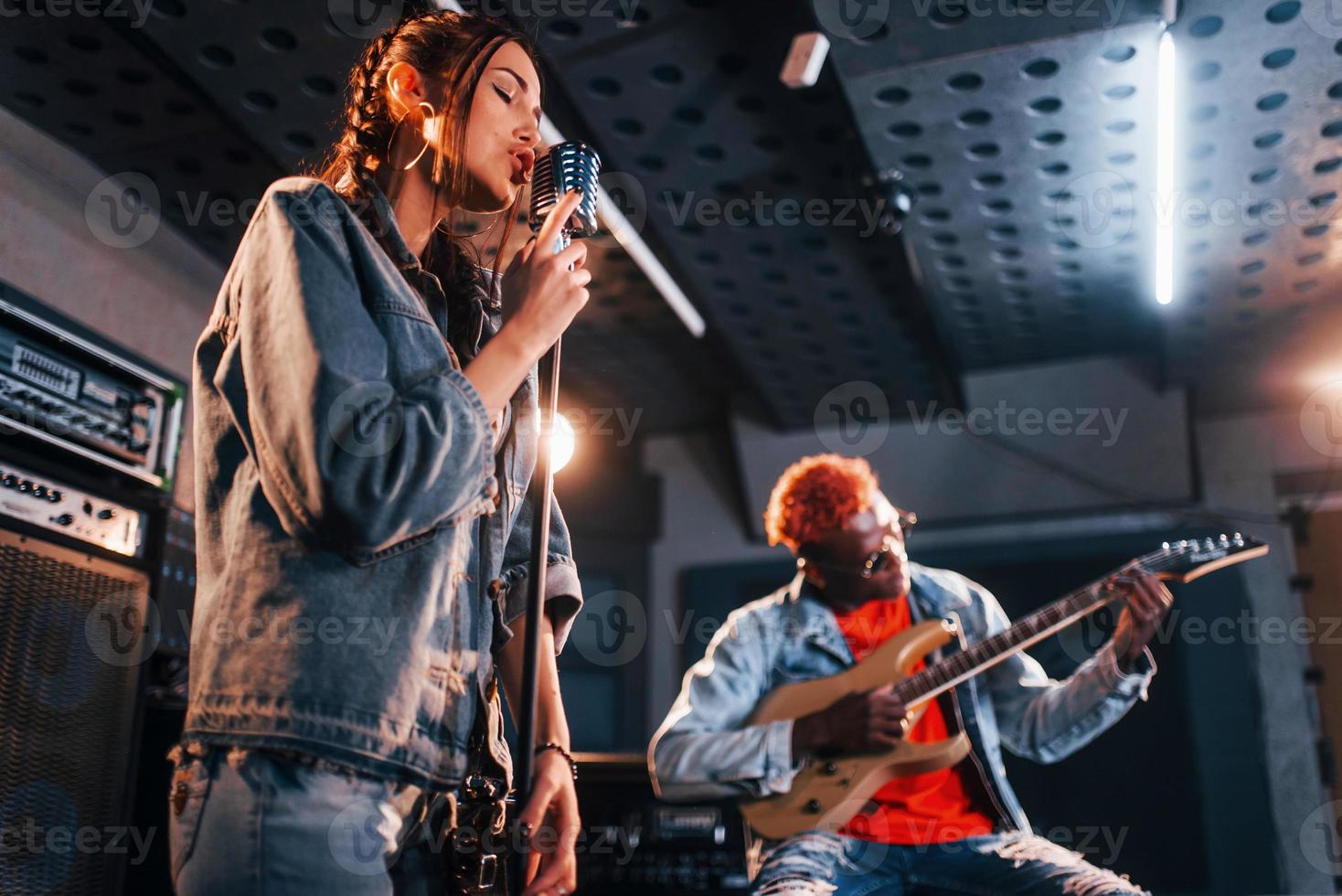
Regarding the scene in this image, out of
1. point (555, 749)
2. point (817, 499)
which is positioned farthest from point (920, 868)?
point (555, 749)

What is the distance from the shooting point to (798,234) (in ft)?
10.2

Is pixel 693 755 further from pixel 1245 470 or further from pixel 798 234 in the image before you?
pixel 1245 470

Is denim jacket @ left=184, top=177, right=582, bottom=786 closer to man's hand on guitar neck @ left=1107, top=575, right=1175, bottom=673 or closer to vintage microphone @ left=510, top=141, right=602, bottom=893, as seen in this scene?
vintage microphone @ left=510, top=141, right=602, bottom=893

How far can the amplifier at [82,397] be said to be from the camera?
209 centimetres

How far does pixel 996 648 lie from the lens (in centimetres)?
271

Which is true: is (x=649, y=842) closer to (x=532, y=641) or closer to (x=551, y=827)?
(x=551, y=827)

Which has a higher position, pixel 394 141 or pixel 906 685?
pixel 394 141

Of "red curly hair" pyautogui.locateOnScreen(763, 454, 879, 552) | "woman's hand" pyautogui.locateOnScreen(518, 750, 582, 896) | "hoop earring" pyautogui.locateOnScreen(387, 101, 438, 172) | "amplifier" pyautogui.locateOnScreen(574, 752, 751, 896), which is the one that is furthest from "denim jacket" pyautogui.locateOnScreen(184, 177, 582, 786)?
"red curly hair" pyautogui.locateOnScreen(763, 454, 879, 552)

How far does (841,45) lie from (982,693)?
1614 mm

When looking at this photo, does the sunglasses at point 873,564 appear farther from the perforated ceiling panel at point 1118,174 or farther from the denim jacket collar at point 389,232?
→ the denim jacket collar at point 389,232

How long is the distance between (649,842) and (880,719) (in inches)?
29.4

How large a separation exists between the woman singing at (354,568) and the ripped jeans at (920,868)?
126cm

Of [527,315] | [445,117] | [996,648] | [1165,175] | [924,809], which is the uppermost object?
[1165,175]

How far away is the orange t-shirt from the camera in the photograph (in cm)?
243
